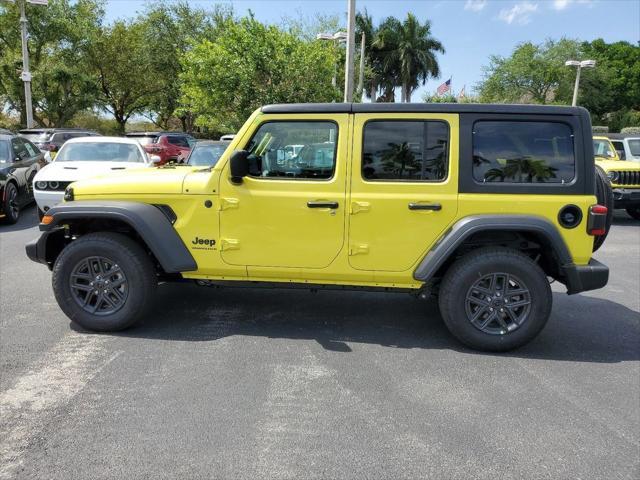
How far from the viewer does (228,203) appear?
14.0ft

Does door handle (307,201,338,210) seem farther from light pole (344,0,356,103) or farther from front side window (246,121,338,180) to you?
light pole (344,0,356,103)

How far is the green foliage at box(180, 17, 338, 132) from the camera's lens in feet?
59.0

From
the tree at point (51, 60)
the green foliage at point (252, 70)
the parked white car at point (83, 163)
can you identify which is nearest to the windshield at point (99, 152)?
the parked white car at point (83, 163)

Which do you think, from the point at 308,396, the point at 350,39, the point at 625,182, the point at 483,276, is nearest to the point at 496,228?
the point at 483,276

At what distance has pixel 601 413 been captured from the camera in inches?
131

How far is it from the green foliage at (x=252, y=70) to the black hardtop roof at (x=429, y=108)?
48.0ft

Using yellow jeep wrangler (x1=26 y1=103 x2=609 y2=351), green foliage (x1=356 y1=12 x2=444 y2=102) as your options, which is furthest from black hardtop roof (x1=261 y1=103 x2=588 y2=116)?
→ green foliage (x1=356 y1=12 x2=444 y2=102)

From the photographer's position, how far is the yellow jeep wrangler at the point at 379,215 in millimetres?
4074

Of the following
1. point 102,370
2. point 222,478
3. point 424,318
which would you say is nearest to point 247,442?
point 222,478

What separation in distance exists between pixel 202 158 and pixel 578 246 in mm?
8021

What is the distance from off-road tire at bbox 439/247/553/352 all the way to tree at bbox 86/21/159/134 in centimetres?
3797

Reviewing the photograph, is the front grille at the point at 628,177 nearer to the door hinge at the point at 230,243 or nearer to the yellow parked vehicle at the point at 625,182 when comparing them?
the yellow parked vehicle at the point at 625,182

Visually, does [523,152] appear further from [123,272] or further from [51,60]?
[51,60]

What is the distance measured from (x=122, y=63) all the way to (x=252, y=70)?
2559 cm
